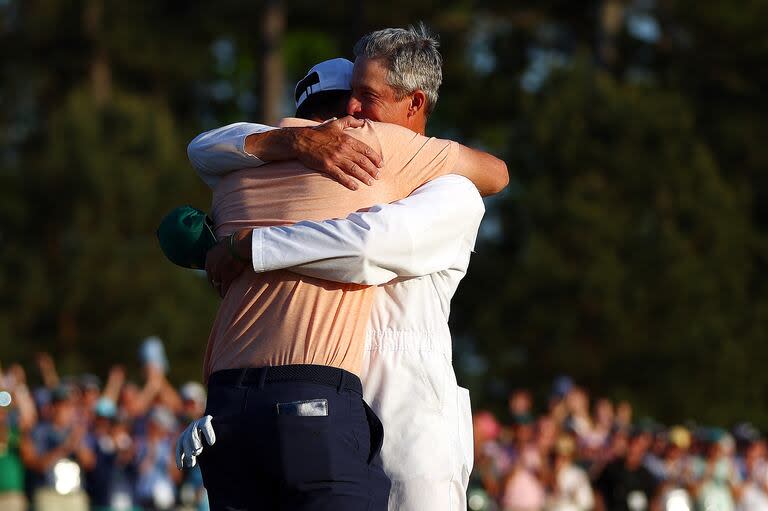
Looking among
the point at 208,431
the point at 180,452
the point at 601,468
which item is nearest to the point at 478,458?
the point at 601,468

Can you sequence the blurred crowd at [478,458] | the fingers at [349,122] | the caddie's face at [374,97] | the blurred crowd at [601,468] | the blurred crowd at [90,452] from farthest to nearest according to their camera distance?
the blurred crowd at [601,468] < the blurred crowd at [478,458] < the blurred crowd at [90,452] < the caddie's face at [374,97] < the fingers at [349,122]

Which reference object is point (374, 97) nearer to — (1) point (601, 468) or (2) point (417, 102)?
(2) point (417, 102)

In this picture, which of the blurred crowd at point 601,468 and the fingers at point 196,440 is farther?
the blurred crowd at point 601,468

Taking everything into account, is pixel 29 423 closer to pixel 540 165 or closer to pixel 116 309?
pixel 116 309

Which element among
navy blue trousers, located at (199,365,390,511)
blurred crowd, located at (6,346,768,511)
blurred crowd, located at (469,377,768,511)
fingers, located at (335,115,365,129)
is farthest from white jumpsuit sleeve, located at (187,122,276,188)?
blurred crowd, located at (469,377,768,511)

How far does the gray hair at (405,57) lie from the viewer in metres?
4.05

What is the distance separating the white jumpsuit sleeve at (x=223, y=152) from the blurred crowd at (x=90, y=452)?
27.5 ft

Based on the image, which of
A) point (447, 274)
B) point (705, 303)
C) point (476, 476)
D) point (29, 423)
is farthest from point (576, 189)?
point (447, 274)

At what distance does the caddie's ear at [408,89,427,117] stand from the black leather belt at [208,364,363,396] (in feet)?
2.55

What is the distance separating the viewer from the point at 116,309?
23.8m

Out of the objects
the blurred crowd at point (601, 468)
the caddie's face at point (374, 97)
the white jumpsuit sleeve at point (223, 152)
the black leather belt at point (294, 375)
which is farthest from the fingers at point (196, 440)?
the blurred crowd at point (601, 468)

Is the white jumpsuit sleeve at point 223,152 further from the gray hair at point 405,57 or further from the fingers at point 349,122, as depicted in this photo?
the gray hair at point 405,57

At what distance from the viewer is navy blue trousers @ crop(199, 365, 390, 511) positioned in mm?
3619

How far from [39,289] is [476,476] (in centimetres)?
1040
